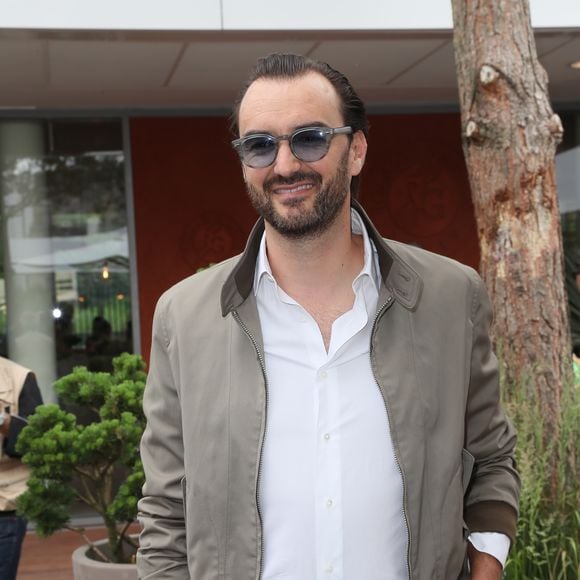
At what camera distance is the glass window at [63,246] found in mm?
8625

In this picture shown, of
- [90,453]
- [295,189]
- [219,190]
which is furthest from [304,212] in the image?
[219,190]

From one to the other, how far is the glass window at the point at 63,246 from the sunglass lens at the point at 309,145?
6923mm

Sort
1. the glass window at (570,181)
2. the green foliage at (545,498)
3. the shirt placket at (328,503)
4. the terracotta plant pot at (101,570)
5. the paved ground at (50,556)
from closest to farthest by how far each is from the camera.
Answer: the shirt placket at (328,503)
the green foliage at (545,498)
the terracotta plant pot at (101,570)
the paved ground at (50,556)
the glass window at (570,181)

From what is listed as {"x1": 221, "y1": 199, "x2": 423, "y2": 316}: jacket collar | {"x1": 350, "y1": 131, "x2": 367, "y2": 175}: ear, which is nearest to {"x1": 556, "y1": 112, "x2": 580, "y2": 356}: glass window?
{"x1": 350, "y1": 131, "x2": 367, "y2": 175}: ear

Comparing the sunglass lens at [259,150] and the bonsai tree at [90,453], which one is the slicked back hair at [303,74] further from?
the bonsai tree at [90,453]

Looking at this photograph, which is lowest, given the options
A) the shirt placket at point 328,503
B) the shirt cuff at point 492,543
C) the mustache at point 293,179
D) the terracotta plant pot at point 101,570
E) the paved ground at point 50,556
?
the paved ground at point 50,556

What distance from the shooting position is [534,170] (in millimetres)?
4094

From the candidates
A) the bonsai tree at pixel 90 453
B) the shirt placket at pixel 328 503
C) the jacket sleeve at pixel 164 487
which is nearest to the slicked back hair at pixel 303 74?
the jacket sleeve at pixel 164 487

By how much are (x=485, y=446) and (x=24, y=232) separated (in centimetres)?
710

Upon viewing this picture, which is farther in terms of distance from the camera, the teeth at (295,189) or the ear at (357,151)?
the ear at (357,151)

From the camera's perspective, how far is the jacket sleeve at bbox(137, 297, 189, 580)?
2096mm

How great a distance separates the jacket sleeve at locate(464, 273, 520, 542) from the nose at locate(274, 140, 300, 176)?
1.59 ft

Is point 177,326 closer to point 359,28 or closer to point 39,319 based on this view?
point 359,28

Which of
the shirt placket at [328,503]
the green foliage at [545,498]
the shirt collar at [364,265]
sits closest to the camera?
the shirt placket at [328,503]
